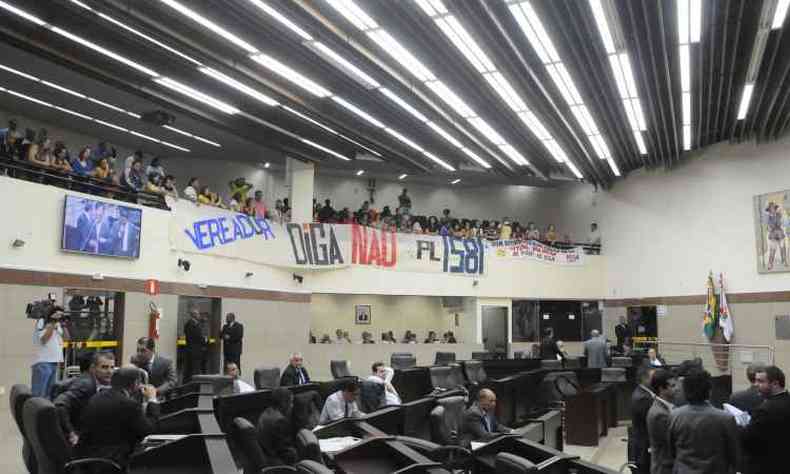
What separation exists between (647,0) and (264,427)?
9044 mm

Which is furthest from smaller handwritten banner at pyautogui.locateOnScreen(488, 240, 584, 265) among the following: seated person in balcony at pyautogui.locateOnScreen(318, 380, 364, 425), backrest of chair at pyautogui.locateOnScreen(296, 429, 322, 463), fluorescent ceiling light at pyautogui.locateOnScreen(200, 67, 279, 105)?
backrest of chair at pyautogui.locateOnScreen(296, 429, 322, 463)

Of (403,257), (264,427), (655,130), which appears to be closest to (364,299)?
(403,257)

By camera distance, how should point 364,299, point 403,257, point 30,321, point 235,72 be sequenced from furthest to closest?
point 364,299 < point 403,257 < point 235,72 < point 30,321

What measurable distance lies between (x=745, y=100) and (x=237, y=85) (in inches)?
489

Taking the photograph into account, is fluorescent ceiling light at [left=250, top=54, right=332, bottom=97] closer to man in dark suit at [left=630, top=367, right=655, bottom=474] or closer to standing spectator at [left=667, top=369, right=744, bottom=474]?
man in dark suit at [left=630, top=367, right=655, bottom=474]

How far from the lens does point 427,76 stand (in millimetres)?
14609

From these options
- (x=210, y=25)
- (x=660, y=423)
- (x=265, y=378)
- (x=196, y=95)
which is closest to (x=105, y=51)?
(x=210, y=25)

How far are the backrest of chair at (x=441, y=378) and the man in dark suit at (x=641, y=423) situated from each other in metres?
5.00

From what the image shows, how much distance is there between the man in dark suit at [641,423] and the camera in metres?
6.95

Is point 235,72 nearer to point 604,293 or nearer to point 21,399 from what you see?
point 21,399

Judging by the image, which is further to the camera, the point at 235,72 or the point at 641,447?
the point at 235,72

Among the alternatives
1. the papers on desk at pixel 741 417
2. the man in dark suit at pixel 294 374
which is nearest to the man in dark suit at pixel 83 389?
the man in dark suit at pixel 294 374

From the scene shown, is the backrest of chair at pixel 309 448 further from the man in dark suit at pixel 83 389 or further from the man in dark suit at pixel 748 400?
the man in dark suit at pixel 748 400

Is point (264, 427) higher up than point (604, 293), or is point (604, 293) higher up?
point (604, 293)
